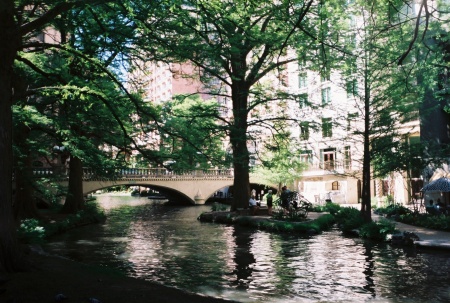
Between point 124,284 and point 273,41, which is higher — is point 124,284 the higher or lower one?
the lower one

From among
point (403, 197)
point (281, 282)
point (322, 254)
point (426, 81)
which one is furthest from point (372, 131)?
point (403, 197)

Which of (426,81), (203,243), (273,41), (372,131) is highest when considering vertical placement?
(273,41)

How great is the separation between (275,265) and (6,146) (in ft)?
27.1

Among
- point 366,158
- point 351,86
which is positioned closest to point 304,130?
point 351,86

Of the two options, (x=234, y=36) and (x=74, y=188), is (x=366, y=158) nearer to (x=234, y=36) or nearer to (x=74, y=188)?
(x=234, y=36)

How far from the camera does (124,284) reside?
8.87 m

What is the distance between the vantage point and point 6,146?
8914mm

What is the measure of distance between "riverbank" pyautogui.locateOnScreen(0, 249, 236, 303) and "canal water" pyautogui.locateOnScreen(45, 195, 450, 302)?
1791mm

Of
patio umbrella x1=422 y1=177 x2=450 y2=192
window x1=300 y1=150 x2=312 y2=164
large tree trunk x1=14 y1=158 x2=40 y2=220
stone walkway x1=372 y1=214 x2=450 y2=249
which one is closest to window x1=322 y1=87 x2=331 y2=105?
window x1=300 y1=150 x2=312 y2=164

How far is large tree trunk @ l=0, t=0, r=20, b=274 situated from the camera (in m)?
8.67

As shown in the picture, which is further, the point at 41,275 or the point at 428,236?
the point at 428,236

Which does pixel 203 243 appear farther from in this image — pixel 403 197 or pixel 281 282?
pixel 403 197

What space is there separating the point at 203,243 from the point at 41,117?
8.69 meters

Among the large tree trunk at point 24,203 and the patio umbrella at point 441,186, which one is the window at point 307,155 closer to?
the patio umbrella at point 441,186
